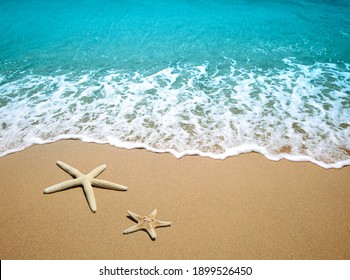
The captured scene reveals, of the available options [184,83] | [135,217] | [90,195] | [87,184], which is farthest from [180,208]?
[184,83]

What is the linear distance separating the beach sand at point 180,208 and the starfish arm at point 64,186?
0.08 meters

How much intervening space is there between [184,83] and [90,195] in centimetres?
459

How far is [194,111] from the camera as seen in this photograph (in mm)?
5691

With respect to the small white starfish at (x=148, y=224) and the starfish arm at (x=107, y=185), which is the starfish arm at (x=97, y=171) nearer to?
the starfish arm at (x=107, y=185)

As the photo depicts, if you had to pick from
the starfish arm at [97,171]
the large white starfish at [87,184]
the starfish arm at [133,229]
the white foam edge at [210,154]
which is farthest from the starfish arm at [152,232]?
the white foam edge at [210,154]

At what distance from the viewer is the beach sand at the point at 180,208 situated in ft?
10.1

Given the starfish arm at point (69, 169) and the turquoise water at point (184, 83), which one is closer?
the starfish arm at point (69, 169)

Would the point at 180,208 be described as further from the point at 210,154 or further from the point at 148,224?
the point at 210,154

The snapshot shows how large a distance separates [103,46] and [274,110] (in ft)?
25.1

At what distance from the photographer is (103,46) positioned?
10.1 m

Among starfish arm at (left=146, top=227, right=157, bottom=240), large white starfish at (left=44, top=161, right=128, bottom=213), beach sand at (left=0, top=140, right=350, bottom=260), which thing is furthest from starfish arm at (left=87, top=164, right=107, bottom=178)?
starfish arm at (left=146, top=227, right=157, bottom=240)

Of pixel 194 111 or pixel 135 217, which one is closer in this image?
pixel 135 217

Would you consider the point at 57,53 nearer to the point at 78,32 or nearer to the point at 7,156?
the point at 78,32
